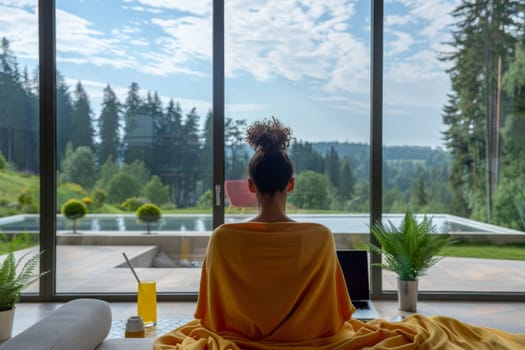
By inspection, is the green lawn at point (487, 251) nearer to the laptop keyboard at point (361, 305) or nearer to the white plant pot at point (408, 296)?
the white plant pot at point (408, 296)

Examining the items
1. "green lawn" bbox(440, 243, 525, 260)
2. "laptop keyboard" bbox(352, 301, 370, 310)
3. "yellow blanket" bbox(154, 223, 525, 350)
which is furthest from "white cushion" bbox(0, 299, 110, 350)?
"green lawn" bbox(440, 243, 525, 260)

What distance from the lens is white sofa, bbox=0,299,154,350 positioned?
1.43 m

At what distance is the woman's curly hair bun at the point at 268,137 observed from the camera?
1641 mm

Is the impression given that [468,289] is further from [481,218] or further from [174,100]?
[174,100]

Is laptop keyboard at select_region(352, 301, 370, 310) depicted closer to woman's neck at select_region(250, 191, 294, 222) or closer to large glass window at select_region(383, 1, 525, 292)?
large glass window at select_region(383, 1, 525, 292)

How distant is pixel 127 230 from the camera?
4.21m

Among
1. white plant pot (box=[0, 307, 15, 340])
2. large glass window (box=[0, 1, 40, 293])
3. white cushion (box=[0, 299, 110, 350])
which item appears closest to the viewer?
white cushion (box=[0, 299, 110, 350])

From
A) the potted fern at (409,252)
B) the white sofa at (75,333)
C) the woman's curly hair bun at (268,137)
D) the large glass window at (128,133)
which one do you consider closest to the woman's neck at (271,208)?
the woman's curly hair bun at (268,137)

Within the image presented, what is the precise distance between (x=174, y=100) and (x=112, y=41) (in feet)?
2.41

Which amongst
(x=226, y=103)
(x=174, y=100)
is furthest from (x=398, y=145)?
(x=174, y=100)

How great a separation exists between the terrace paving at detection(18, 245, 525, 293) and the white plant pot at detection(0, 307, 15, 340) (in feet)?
3.12

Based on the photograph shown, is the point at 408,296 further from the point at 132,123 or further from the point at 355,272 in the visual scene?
the point at 132,123

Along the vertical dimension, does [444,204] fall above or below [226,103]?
below

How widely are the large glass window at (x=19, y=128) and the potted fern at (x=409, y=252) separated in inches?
116
